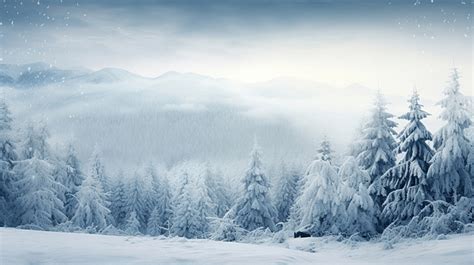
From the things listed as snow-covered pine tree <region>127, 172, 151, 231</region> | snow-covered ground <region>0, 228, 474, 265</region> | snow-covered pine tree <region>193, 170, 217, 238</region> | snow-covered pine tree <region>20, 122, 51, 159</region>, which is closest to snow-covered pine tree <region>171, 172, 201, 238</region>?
snow-covered pine tree <region>193, 170, 217, 238</region>

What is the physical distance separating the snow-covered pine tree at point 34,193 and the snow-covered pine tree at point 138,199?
2048 cm

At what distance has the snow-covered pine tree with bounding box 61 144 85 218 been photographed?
39531 mm

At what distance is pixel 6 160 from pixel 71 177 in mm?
11411

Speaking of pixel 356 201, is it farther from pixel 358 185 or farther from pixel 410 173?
pixel 410 173

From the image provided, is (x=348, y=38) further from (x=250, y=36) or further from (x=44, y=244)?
A: (x=44, y=244)

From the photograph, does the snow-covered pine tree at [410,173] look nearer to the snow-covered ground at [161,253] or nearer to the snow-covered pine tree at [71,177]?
the snow-covered ground at [161,253]

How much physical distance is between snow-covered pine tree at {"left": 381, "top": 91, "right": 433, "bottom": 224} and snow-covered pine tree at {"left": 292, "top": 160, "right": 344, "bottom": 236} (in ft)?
8.87

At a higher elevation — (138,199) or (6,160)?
(6,160)

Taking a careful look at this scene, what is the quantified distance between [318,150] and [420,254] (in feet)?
48.8

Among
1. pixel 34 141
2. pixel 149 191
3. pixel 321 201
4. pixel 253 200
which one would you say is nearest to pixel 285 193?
pixel 253 200

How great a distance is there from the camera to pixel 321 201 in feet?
78.5

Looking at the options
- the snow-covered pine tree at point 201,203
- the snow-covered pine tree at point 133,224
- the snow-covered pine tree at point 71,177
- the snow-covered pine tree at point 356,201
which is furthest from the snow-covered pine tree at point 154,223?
the snow-covered pine tree at point 356,201

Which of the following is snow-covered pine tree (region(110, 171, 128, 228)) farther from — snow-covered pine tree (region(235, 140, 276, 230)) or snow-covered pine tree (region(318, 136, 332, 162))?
snow-covered pine tree (region(318, 136, 332, 162))

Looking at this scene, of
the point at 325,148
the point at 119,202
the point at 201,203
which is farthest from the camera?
the point at 119,202
